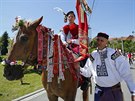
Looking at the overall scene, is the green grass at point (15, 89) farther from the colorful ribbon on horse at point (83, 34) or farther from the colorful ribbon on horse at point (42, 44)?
the colorful ribbon on horse at point (42, 44)

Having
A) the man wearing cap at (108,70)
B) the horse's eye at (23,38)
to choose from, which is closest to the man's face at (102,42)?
the man wearing cap at (108,70)

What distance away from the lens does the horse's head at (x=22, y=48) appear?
14.3 feet

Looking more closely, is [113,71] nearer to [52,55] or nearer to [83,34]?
[52,55]

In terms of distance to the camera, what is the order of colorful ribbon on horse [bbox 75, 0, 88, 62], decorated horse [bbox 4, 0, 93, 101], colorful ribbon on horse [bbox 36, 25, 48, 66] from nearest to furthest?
1. decorated horse [bbox 4, 0, 93, 101]
2. colorful ribbon on horse [bbox 36, 25, 48, 66]
3. colorful ribbon on horse [bbox 75, 0, 88, 62]

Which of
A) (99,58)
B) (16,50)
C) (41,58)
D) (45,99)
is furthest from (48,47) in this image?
(45,99)

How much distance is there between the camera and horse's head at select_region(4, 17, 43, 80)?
4.37 meters

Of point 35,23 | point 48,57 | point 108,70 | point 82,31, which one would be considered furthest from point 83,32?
point 108,70

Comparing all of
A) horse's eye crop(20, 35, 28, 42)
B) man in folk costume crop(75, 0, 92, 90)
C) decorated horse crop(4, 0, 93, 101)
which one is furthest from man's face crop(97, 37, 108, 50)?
horse's eye crop(20, 35, 28, 42)

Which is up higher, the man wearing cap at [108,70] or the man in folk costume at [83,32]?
the man in folk costume at [83,32]

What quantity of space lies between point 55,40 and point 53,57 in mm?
326

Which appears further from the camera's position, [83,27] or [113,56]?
[83,27]

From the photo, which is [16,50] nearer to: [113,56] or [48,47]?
[48,47]

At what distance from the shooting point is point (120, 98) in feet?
13.9

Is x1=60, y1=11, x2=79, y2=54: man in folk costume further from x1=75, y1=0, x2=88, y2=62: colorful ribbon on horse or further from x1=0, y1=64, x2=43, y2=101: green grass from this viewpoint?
x1=0, y1=64, x2=43, y2=101: green grass
